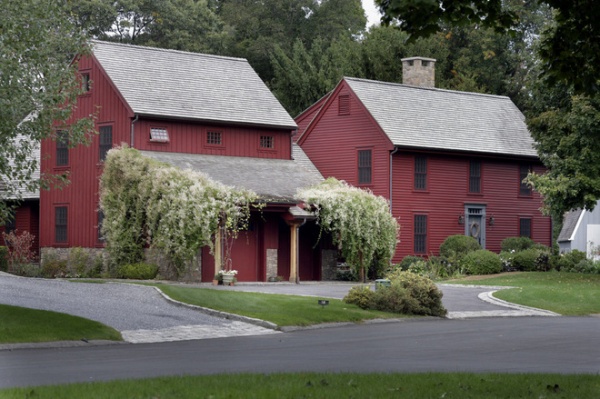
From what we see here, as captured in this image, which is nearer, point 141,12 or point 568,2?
point 568,2

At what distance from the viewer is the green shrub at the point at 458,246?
159 feet

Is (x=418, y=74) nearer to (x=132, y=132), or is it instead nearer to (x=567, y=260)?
(x=567, y=260)

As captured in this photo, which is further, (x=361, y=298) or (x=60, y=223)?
(x=60, y=223)

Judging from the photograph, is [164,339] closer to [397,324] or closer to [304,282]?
[397,324]

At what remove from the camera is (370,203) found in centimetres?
4375

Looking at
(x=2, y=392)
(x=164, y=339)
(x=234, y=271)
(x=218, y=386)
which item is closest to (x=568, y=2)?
(x=218, y=386)

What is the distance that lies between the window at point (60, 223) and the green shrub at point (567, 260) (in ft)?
69.6

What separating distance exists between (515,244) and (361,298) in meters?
22.6

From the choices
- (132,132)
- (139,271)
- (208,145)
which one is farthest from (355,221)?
(132,132)

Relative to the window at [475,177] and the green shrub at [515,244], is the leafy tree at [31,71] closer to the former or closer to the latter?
the window at [475,177]

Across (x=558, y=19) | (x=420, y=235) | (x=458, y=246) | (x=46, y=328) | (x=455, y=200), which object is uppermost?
(x=558, y=19)

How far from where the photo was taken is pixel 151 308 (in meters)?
27.7

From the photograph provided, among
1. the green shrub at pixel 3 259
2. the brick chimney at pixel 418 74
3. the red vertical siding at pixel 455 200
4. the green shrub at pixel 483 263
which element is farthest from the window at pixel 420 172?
the green shrub at pixel 3 259

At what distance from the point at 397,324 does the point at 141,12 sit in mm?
46895
